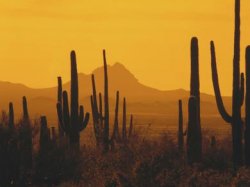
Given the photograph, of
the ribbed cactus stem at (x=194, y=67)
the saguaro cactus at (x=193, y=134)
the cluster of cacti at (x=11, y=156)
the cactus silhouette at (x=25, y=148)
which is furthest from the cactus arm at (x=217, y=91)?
the cluster of cacti at (x=11, y=156)

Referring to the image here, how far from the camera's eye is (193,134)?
2439 centimetres

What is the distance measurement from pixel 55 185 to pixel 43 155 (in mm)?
972

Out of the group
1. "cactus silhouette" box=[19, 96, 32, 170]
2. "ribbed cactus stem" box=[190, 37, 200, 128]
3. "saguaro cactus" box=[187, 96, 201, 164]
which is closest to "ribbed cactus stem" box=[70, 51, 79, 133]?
"ribbed cactus stem" box=[190, 37, 200, 128]

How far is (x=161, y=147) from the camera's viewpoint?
28.7 m

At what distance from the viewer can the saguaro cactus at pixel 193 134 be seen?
24.3 m

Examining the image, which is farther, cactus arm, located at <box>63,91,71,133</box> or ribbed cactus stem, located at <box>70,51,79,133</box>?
ribbed cactus stem, located at <box>70,51,79,133</box>

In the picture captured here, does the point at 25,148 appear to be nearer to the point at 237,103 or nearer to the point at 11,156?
the point at 11,156

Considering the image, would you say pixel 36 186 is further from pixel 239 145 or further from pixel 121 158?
pixel 239 145

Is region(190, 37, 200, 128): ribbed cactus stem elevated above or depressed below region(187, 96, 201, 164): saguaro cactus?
above

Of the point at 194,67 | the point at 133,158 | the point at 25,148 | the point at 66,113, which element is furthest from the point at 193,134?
the point at 25,148

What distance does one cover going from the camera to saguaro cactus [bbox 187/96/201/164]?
24266mm

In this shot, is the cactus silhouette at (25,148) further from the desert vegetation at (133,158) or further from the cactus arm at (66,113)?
the cactus arm at (66,113)

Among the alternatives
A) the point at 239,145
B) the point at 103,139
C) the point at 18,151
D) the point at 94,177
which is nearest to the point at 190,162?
the point at 239,145

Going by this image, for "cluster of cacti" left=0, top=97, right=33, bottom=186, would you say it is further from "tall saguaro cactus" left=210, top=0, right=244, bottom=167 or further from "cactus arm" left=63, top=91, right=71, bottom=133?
"tall saguaro cactus" left=210, top=0, right=244, bottom=167
